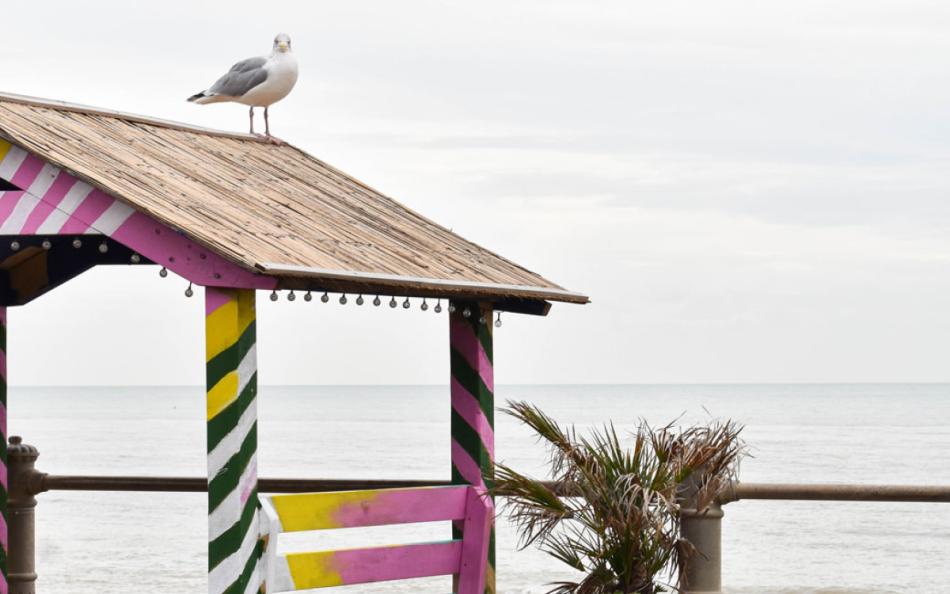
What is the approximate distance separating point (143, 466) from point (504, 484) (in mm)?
44226

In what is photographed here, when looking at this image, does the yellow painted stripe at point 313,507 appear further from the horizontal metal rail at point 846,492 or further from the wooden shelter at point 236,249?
the horizontal metal rail at point 846,492

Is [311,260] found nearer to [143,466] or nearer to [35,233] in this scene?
[35,233]

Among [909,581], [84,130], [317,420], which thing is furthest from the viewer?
[317,420]

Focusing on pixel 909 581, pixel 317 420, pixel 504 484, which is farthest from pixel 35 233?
pixel 317 420

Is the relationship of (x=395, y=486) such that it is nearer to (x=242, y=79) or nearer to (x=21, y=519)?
(x=21, y=519)

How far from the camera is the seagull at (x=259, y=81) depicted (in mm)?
8344

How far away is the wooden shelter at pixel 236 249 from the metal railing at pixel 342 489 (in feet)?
0.53

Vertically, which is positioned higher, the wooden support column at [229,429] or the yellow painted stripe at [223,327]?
the yellow painted stripe at [223,327]


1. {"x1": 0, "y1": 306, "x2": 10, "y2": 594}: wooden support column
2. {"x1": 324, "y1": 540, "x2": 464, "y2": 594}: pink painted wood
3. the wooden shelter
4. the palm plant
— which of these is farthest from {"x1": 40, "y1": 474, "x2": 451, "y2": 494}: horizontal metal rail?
the palm plant

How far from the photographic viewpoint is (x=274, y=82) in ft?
27.4

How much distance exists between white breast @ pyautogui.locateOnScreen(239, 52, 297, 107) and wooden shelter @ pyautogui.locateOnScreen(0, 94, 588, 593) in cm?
22

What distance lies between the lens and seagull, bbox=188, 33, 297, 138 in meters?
8.34

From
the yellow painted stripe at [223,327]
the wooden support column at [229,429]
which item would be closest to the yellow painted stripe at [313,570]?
the wooden support column at [229,429]

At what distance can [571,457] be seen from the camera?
7246 millimetres
